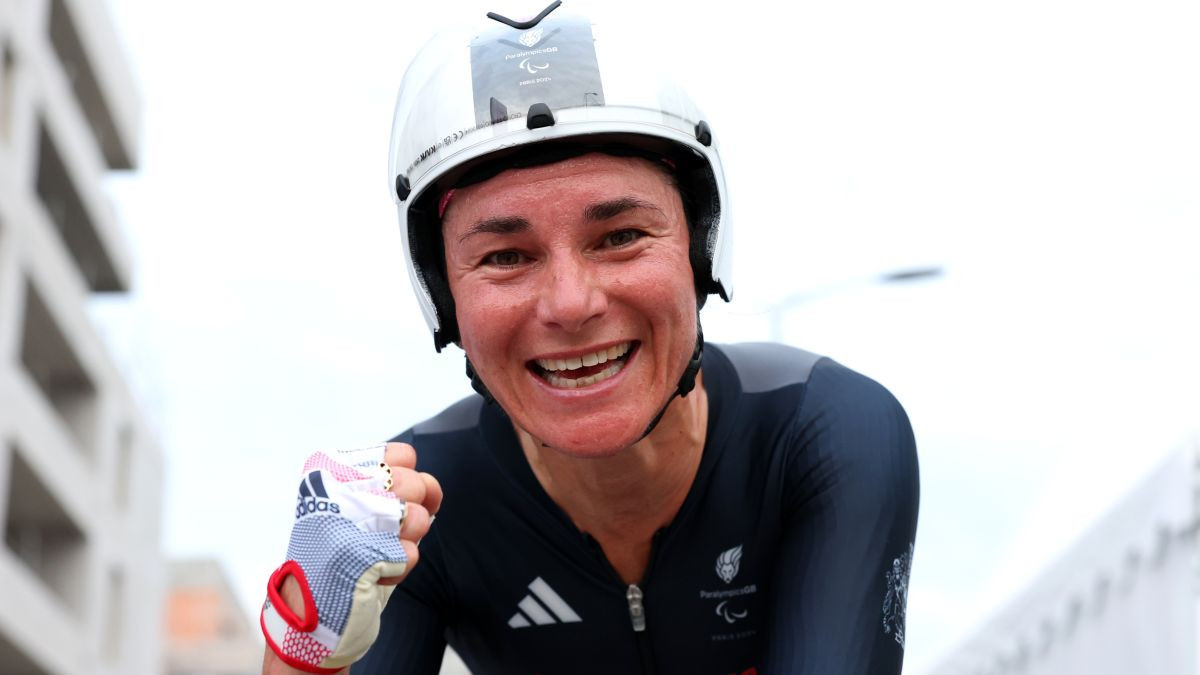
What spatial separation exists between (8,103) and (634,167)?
31860 millimetres

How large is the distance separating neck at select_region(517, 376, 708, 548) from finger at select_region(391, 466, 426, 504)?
2.54 feet

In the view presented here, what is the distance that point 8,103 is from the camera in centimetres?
3250

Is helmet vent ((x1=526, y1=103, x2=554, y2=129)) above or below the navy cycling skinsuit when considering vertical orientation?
above

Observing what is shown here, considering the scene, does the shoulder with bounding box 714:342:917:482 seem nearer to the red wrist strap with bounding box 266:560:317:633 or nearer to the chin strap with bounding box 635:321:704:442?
the chin strap with bounding box 635:321:704:442

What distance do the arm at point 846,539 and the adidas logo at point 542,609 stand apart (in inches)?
24.2

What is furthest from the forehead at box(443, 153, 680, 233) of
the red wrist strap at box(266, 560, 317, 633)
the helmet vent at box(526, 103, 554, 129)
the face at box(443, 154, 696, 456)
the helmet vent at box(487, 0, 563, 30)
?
the red wrist strap at box(266, 560, 317, 633)

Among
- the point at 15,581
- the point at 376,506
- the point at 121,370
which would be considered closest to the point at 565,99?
the point at 376,506

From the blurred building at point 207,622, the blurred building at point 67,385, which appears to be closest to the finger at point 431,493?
the blurred building at point 67,385

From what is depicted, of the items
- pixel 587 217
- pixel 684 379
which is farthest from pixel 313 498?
pixel 684 379

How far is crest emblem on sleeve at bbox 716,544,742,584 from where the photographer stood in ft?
13.8

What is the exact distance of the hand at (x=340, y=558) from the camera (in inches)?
130

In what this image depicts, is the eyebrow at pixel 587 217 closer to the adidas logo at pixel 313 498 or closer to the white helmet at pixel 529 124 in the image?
the white helmet at pixel 529 124

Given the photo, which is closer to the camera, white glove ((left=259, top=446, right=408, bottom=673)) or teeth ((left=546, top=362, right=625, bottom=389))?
white glove ((left=259, top=446, right=408, bottom=673))

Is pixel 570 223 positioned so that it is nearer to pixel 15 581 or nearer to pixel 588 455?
pixel 588 455
